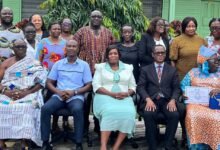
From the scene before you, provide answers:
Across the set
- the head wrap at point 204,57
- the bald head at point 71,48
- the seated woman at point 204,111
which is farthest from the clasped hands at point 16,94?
the head wrap at point 204,57

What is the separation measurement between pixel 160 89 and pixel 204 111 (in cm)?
71

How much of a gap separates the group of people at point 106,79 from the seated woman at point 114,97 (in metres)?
0.01

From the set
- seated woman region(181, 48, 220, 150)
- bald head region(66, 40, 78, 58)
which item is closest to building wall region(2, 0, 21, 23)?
bald head region(66, 40, 78, 58)

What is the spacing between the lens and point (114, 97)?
607 cm

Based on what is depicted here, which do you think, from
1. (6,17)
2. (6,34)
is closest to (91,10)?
(6,17)

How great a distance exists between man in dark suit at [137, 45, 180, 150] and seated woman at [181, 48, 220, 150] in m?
0.19

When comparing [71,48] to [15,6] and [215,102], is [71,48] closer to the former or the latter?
[215,102]

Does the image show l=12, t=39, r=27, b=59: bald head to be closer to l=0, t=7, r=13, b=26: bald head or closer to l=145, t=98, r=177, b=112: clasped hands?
l=0, t=7, r=13, b=26: bald head

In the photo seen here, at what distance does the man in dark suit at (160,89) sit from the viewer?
19.4 feet

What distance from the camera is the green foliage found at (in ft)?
28.5

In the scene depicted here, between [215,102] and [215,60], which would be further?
[215,60]

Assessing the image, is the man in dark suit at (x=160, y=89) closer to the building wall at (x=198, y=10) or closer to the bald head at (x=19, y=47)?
the bald head at (x=19, y=47)

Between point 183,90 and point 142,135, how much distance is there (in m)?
1.17

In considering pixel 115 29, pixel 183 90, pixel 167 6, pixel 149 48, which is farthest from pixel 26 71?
pixel 167 6
